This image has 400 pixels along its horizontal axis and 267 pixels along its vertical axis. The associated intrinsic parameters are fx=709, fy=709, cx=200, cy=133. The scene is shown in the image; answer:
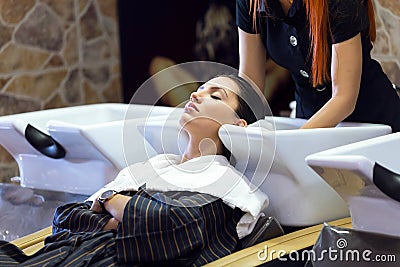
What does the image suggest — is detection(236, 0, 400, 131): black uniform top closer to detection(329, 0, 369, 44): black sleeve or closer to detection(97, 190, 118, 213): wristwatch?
detection(329, 0, 369, 44): black sleeve

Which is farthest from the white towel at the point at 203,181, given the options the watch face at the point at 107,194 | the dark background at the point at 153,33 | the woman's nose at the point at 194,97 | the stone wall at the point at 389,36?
the dark background at the point at 153,33

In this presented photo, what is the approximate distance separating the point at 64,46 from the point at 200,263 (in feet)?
8.77

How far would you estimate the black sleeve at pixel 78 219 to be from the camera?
1.60m

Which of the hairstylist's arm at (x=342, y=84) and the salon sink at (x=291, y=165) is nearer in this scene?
the salon sink at (x=291, y=165)

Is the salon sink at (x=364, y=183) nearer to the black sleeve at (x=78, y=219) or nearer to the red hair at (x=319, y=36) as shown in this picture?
the red hair at (x=319, y=36)

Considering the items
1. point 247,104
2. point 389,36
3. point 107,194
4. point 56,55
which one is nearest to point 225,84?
point 247,104

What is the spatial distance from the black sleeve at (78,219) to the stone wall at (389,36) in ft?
5.90

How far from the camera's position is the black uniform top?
1827 millimetres

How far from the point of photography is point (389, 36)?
3037 millimetres

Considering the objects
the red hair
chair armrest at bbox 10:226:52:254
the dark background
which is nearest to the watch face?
chair armrest at bbox 10:226:52:254

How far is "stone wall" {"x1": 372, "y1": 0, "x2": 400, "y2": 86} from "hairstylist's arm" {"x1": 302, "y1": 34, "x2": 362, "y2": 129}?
1357mm

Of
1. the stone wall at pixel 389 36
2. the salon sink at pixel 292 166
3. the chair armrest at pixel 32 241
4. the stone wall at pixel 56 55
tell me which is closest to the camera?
the salon sink at pixel 292 166

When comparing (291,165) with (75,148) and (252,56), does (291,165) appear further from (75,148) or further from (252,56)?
(75,148)

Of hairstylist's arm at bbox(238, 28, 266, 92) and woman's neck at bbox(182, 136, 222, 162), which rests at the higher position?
hairstylist's arm at bbox(238, 28, 266, 92)
